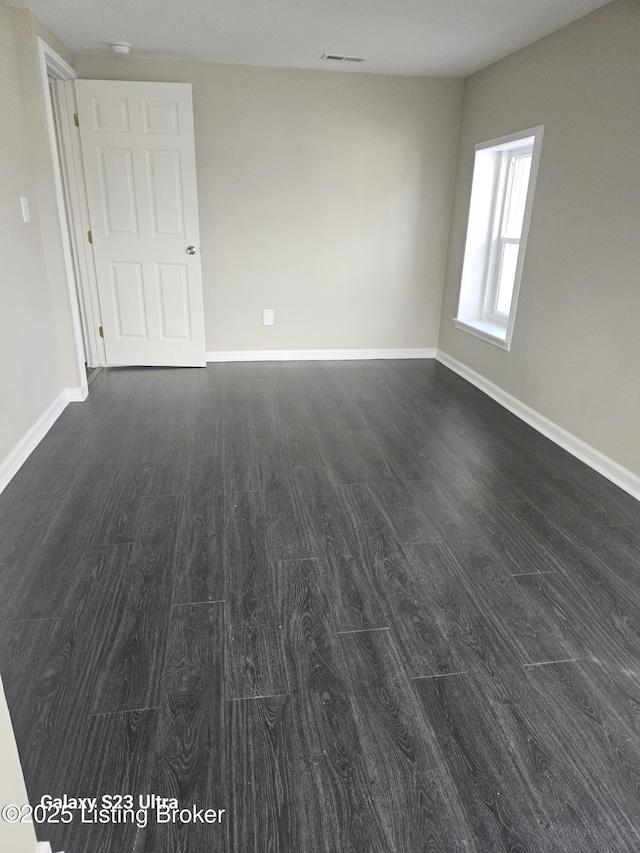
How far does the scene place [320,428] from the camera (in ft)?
11.7

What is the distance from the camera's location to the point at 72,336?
378cm

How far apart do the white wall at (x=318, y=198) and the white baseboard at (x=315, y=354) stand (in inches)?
2.2

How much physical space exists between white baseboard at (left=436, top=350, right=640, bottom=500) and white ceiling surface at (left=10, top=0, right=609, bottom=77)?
221cm

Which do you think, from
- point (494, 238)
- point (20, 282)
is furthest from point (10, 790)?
point (494, 238)

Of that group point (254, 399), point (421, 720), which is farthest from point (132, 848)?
point (254, 399)

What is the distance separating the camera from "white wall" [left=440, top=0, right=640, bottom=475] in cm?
281

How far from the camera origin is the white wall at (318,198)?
438 cm

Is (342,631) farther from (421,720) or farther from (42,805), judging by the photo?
(42,805)

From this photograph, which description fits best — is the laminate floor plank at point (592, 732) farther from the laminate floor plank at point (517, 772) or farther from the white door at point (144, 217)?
the white door at point (144, 217)

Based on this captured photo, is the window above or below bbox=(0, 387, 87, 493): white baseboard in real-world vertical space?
above

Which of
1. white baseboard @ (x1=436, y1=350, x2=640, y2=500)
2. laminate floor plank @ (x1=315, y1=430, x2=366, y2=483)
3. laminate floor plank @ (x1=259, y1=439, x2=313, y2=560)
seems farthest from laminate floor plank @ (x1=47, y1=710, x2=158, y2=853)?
white baseboard @ (x1=436, y1=350, x2=640, y2=500)

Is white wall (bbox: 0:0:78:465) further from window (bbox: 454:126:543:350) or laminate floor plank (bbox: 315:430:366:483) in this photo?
window (bbox: 454:126:543:350)

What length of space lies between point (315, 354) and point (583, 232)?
8.24 feet

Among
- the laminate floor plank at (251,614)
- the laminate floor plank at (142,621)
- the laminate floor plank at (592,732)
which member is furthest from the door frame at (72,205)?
the laminate floor plank at (592,732)
